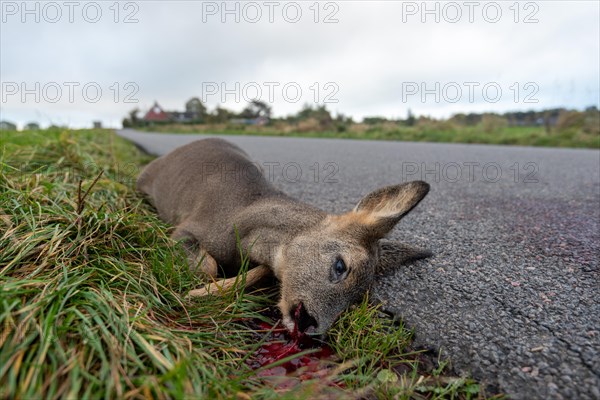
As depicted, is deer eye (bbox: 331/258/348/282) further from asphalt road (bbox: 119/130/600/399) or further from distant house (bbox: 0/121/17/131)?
distant house (bbox: 0/121/17/131)

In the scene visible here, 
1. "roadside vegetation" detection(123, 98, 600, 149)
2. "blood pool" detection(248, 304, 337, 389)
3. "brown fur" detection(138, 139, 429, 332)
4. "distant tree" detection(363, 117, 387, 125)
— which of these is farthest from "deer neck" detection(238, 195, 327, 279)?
"distant tree" detection(363, 117, 387, 125)

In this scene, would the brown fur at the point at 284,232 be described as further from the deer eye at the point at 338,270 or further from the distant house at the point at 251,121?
the distant house at the point at 251,121

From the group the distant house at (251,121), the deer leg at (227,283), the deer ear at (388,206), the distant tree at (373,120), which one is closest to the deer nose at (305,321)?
the deer leg at (227,283)

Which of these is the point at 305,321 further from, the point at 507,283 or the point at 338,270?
the point at 507,283

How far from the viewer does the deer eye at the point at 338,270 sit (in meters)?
2.59

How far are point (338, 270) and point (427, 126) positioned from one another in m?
20.0

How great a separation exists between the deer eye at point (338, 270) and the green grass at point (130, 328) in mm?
227

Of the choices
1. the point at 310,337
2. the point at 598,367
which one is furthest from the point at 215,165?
the point at 598,367

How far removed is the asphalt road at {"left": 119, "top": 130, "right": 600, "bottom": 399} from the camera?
6.09 feet

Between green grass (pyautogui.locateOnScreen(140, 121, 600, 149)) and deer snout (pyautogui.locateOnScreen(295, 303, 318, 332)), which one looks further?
green grass (pyautogui.locateOnScreen(140, 121, 600, 149))

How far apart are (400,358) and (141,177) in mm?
4089

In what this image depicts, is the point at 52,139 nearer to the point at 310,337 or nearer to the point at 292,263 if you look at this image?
the point at 292,263

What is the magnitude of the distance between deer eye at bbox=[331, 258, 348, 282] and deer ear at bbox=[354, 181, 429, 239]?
36 cm

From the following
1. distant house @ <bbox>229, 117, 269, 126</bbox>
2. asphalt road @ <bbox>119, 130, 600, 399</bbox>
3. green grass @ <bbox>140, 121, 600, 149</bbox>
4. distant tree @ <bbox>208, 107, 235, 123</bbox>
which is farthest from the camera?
distant tree @ <bbox>208, 107, 235, 123</bbox>
